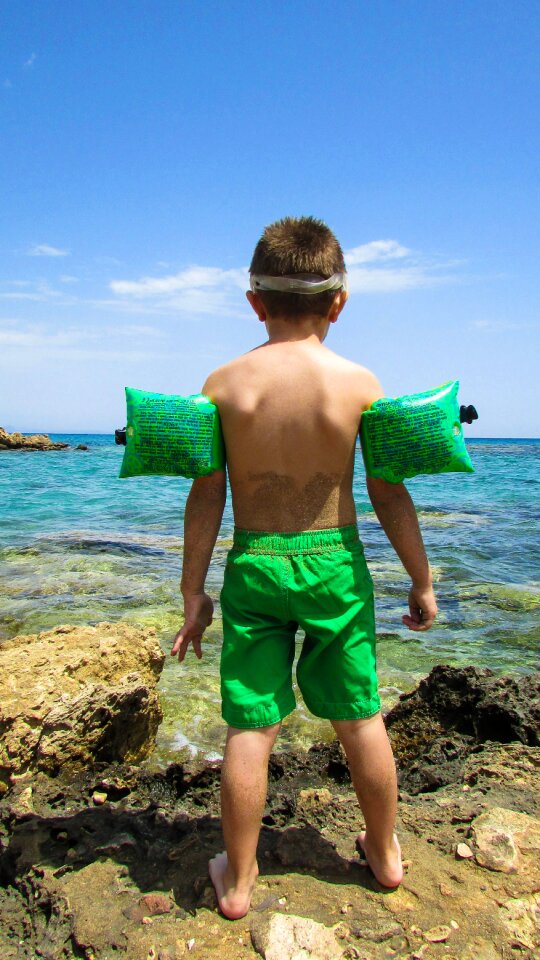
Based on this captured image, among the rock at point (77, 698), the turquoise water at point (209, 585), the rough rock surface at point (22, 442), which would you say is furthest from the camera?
the rough rock surface at point (22, 442)

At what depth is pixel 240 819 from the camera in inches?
83.7

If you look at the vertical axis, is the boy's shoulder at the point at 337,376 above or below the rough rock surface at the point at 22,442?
above

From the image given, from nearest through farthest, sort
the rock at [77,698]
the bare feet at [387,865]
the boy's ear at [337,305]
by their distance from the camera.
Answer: the bare feet at [387,865] → the boy's ear at [337,305] → the rock at [77,698]

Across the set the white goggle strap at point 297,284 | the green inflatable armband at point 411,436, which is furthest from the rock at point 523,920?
the white goggle strap at point 297,284

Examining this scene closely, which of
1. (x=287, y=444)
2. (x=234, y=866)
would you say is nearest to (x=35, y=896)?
(x=234, y=866)

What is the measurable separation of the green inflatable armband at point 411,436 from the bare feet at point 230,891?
1.38 meters

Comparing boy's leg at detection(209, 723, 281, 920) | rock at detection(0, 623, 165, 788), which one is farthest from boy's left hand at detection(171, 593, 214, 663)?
rock at detection(0, 623, 165, 788)

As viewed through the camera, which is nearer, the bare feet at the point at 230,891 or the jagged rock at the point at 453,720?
the bare feet at the point at 230,891

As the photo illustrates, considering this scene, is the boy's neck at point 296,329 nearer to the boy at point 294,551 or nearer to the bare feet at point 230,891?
the boy at point 294,551

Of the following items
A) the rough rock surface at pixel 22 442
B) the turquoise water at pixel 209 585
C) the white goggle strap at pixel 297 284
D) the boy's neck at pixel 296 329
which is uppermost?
the white goggle strap at pixel 297 284

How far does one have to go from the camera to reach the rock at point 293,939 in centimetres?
192

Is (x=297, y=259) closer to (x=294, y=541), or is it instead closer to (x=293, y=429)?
(x=293, y=429)

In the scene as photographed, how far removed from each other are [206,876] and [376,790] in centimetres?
63

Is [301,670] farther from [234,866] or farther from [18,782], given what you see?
[18,782]
